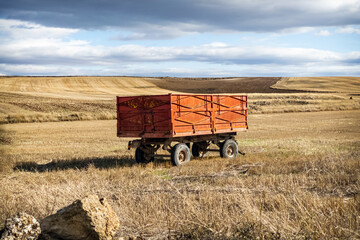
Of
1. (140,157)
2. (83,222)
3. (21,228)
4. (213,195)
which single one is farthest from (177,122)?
(21,228)

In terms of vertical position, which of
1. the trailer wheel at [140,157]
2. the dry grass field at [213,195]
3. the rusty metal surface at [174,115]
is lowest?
the trailer wheel at [140,157]

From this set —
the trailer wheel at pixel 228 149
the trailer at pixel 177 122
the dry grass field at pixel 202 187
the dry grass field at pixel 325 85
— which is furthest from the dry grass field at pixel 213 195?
the dry grass field at pixel 325 85

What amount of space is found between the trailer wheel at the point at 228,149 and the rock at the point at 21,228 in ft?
35.1

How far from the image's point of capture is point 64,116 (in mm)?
36281

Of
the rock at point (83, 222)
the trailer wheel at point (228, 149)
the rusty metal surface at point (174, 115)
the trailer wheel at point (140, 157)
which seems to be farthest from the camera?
the trailer wheel at point (228, 149)

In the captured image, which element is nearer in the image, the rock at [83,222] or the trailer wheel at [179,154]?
the rock at [83,222]

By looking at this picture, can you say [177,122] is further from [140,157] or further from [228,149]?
[228,149]

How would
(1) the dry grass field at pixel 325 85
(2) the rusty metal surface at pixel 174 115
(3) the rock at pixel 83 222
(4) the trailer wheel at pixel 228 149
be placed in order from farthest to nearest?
(1) the dry grass field at pixel 325 85 < (4) the trailer wheel at pixel 228 149 < (2) the rusty metal surface at pixel 174 115 < (3) the rock at pixel 83 222

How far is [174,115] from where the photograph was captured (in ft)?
45.0

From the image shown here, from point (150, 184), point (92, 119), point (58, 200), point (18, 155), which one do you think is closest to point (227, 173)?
point (150, 184)

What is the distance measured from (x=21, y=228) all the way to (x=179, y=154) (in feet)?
29.4

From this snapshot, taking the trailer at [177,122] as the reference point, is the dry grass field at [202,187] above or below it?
below

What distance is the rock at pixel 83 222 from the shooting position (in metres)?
5.69

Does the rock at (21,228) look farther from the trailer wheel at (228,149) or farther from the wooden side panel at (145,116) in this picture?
the trailer wheel at (228,149)
